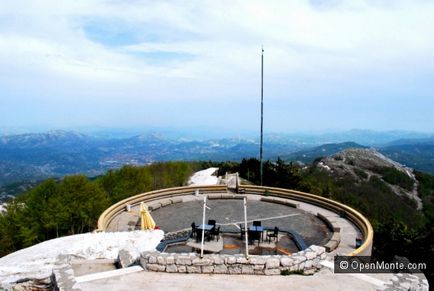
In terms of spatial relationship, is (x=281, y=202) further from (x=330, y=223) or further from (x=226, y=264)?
(x=226, y=264)

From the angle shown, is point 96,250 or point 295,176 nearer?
point 96,250

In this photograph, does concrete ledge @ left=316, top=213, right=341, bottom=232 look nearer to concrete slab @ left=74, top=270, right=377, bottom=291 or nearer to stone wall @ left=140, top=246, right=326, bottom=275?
concrete slab @ left=74, top=270, right=377, bottom=291

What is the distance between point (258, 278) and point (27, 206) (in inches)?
1039

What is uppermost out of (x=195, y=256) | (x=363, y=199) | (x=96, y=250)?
(x=195, y=256)

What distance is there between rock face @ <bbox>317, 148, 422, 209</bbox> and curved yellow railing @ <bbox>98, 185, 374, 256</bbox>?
58888 millimetres

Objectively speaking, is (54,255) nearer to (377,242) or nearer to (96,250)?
(96,250)

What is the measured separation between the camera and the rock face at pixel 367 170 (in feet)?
279

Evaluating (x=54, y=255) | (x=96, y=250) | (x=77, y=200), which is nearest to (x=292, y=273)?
(x=96, y=250)

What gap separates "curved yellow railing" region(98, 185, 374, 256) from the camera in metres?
19.4

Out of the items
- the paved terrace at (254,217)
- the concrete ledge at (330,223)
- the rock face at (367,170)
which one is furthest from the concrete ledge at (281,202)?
the rock face at (367,170)

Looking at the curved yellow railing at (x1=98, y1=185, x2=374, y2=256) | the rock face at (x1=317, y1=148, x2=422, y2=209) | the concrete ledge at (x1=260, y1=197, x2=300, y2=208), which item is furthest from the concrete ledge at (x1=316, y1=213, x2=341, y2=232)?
the rock face at (x1=317, y1=148, x2=422, y2=209)

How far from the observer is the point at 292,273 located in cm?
1081

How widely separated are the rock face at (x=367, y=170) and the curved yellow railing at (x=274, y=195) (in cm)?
5889

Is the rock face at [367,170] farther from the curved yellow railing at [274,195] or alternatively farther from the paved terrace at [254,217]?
the paved terrace at [254,217]
